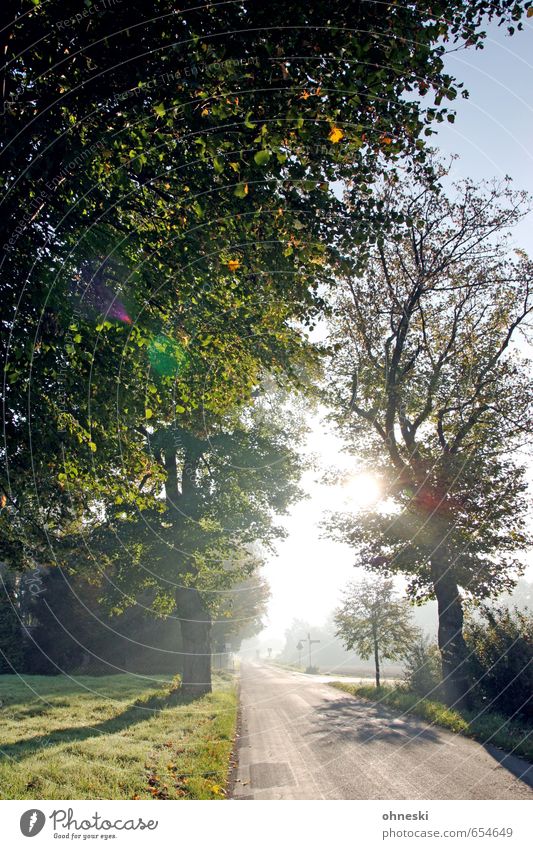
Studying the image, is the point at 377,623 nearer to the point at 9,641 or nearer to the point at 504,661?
the point at 504,661

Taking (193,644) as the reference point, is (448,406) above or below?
above

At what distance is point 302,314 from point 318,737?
425 inches

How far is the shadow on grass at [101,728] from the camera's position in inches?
374

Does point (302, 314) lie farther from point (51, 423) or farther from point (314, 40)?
point (51, 423)

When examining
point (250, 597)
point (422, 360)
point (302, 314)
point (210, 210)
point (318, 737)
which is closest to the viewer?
point (210, 210)

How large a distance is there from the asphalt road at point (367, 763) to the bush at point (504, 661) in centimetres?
252

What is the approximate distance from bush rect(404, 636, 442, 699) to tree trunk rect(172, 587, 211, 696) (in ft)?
32.5

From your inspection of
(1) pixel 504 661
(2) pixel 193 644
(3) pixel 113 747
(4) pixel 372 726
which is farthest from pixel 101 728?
(1) pixel 504 661

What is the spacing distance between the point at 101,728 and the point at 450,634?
13.6 meters

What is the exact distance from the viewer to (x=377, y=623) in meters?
24.9

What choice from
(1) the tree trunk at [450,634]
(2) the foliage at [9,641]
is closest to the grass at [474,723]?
(1) the tree trunk at [450,634]

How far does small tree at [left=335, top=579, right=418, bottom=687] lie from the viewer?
81.0 ft
